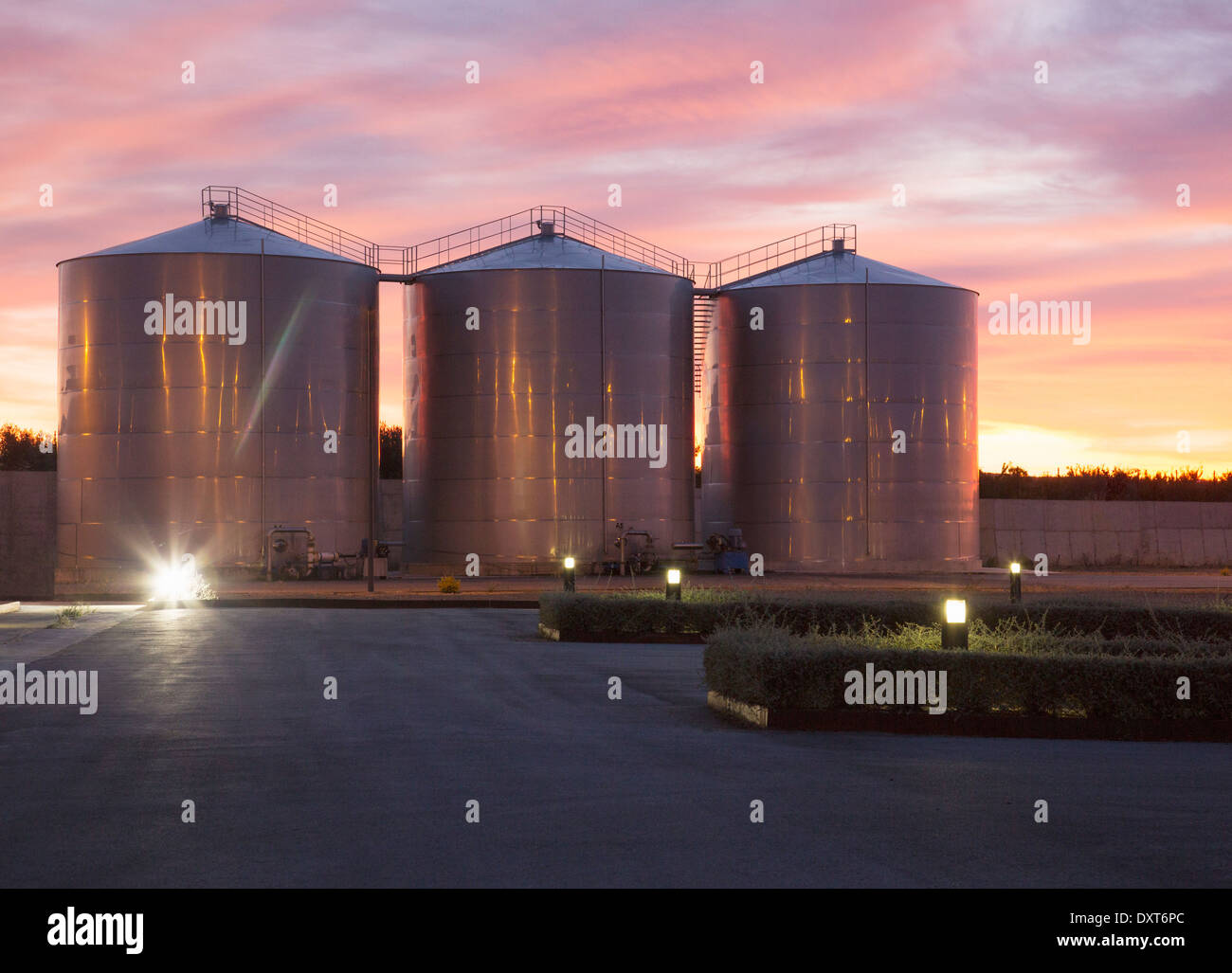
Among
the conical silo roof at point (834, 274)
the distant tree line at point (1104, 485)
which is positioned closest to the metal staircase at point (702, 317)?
the conical silo roof at point (834, 274)

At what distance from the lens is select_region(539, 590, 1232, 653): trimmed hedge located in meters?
21.5

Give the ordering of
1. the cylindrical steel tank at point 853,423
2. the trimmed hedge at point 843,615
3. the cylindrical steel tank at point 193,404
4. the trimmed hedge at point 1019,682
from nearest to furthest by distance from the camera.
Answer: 1. the trimmed hedge at point 1019,682
2. the trimmed hedge at point 843,615
3. the cylindrical steel tank at point 193,404
4. the cylindrical steel tank at point 853,423

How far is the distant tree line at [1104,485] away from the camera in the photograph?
8612 cm

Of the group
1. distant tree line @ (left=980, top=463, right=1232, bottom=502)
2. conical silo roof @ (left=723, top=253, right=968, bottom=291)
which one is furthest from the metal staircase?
distant tree line @ (left=980, top=463, right=1232, bottom=502)

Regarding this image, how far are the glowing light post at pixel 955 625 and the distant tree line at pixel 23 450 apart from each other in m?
81.4

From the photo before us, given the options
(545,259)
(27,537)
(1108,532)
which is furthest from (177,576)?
(1108,532)

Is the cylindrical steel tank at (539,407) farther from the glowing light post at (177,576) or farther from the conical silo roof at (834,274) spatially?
the glowing light post at (177,576)

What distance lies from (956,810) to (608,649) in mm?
12834

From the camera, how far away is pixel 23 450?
93375mm

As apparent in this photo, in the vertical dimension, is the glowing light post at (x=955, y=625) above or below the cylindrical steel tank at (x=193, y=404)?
below

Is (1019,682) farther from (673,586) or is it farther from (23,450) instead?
(23,450)

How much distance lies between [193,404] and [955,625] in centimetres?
3565

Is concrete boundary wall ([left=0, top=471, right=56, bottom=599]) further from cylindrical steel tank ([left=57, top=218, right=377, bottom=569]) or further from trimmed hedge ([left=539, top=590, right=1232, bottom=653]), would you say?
trimmed hedge ([left=539, top=590, right=1232, bottom=653])
